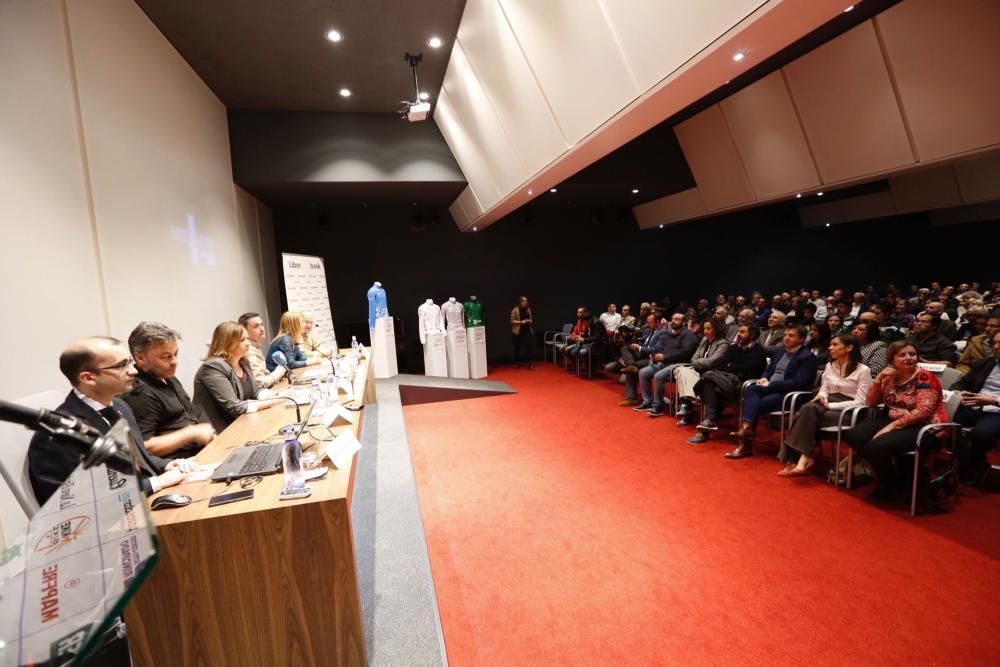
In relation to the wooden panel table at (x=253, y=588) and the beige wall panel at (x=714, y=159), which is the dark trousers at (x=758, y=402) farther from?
the beige wall panel at (x=714, y=159)

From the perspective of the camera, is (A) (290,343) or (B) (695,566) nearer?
(B) (695,566)

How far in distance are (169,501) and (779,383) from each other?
4.34 metres

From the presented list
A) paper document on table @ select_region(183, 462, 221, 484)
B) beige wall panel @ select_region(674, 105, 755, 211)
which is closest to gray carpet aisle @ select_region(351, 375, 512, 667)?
paper document on table @ select_region(183, 462, 221, 484)

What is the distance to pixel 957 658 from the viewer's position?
186 centimetres

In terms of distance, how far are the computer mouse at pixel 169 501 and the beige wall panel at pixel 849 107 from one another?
6530mm

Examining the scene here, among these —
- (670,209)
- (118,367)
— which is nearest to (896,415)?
(118,367)

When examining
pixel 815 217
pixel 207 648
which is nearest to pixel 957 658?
pixel 207 648

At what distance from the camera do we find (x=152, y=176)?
11.7 ft

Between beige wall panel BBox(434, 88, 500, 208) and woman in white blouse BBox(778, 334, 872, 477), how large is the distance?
400 centimetres

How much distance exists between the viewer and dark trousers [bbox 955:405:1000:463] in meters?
3.03

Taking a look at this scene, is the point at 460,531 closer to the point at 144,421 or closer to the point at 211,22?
the point at 144,421

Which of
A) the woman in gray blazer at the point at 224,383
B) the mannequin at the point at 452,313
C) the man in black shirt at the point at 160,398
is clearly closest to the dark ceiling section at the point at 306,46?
the woman in gray blazer at the point at 224,383

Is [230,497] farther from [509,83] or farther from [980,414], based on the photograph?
[980,414]

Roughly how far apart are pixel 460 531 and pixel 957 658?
2435 millimetres
